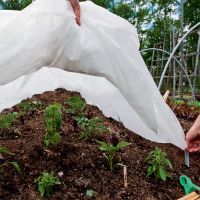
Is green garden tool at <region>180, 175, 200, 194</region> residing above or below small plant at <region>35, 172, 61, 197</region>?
below

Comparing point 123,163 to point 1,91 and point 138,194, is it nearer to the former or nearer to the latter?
point 138,194

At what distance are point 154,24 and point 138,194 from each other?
20000 mm

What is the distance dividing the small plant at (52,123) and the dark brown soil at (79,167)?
6 cm

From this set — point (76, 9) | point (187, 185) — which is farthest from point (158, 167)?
point (76, 9)

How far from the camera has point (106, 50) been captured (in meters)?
1.96

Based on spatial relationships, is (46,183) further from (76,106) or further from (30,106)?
(30,106)

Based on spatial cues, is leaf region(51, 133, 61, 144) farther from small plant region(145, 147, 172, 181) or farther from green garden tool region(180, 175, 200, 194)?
green garden tool region(180, 175, 200, 194)

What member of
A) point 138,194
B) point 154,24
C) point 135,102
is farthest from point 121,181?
point 154,24

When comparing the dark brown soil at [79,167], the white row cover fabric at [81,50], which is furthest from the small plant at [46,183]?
the white row cover fabric at [81,50]

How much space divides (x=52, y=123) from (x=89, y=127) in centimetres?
24

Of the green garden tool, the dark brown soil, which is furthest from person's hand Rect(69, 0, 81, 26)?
the green garden tool

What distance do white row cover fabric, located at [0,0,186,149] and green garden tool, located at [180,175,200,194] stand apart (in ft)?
0.83

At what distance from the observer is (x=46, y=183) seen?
1.93m

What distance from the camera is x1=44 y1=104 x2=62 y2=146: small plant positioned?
89.6 inches
